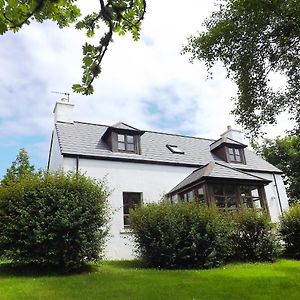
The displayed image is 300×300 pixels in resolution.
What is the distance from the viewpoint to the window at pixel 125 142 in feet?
65.1

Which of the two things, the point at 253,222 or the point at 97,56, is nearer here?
the point at 97,56

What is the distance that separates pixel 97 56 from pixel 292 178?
3631 centimetres

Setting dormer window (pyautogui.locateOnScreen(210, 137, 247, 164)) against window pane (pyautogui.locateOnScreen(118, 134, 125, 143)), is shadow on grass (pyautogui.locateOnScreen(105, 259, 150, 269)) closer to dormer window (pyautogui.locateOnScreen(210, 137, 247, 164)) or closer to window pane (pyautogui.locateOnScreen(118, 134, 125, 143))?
window pane (pyautogui.locateOnScreen(118, 134, 125, 143))

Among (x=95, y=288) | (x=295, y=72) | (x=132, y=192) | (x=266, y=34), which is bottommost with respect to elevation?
(x=95, y=288)

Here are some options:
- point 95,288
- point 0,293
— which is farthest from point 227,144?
point 0,293

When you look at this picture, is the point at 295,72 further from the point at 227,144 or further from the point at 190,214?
the point at 227,144

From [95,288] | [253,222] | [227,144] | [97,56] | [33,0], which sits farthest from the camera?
[227,144]

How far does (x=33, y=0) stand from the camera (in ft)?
11.3

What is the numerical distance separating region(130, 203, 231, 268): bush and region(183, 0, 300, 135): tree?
4086mm

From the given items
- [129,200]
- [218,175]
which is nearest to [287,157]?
[218,175]

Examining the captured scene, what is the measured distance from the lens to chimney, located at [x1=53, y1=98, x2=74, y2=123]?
Answer: 830 inches

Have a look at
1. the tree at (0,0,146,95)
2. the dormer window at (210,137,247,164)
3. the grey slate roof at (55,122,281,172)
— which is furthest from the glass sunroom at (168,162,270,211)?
the tree at (0,0,146,95)

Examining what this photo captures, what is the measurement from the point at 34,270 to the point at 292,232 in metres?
11.5

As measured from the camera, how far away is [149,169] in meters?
19.6
